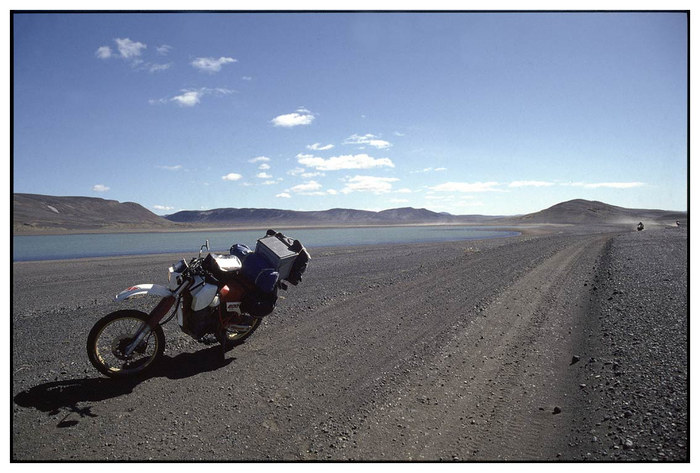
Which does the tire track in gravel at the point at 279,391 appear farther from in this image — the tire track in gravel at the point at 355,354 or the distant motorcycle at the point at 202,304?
the distant motorcycle at the point at 202,304

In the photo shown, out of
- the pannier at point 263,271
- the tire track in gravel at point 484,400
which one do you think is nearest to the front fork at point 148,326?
the pannier at point 263,271

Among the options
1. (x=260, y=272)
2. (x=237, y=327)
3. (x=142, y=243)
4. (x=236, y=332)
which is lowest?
(x=142, y=243)

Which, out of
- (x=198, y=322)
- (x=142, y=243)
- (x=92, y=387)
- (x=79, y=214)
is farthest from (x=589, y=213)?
(x=79, y=214)

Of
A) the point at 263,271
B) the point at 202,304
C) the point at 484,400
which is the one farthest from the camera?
the point at 263,271

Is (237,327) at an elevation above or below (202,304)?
below

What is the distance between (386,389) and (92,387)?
3304 mm

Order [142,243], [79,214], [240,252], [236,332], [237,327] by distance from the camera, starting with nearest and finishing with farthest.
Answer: [237,327], [240,252], [236,332], [142,243], [79,214]

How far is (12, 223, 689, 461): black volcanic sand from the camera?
3279 millimetres

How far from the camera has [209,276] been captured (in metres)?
5.24

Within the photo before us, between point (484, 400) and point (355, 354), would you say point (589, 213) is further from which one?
point (484, 400)

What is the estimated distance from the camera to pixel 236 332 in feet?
20.0

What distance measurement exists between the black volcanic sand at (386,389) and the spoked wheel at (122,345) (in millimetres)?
190

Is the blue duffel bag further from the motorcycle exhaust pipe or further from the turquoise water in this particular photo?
the turquoise water

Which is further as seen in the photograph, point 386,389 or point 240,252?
point 240,252
